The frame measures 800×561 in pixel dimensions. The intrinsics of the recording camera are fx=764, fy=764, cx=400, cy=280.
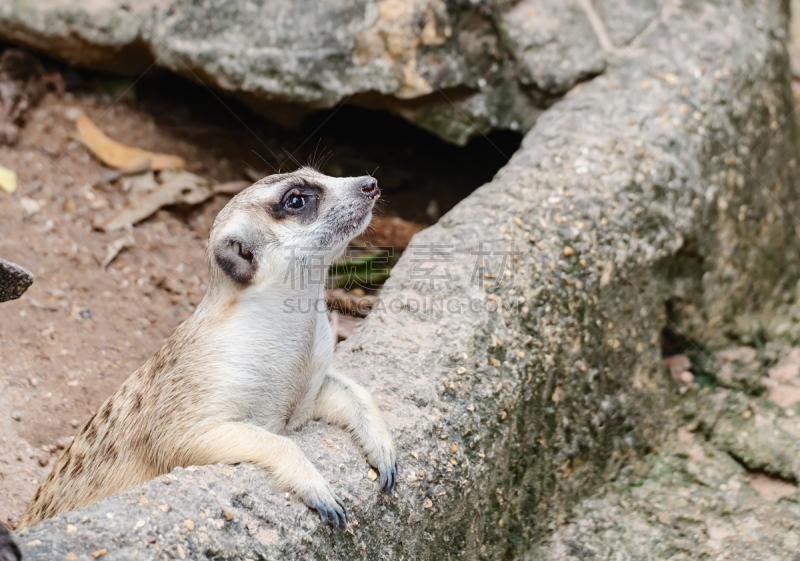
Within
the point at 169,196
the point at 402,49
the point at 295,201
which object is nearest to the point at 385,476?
the point at 295,201

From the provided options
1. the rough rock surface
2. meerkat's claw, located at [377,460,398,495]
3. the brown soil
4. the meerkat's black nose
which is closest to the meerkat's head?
the meerkat's black nose

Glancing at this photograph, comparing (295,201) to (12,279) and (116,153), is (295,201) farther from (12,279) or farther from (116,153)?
(116,153)

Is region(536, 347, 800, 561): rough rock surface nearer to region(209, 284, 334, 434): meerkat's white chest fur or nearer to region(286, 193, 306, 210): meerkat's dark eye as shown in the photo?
region(209, 284, 334, 434): meerkat's white chest fur

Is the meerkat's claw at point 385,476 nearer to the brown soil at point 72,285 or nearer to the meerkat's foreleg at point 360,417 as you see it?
the meerkat's foreleg at point 360,417

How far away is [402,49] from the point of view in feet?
13.5

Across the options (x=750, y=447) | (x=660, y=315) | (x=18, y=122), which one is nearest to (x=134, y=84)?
(x=18, y=122)

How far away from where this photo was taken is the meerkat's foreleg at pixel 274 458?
2.13 m

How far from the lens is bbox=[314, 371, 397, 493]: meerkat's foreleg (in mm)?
2336

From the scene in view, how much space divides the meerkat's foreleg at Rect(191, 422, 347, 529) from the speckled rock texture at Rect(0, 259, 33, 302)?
65 cm

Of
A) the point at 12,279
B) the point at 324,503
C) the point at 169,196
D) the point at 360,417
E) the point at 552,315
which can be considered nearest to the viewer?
the point at 12,279

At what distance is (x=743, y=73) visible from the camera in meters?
3.88

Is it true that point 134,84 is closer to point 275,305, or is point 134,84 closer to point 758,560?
A: point 275,305

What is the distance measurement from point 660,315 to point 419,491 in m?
1.67

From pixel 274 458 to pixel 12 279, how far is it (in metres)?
0.85
